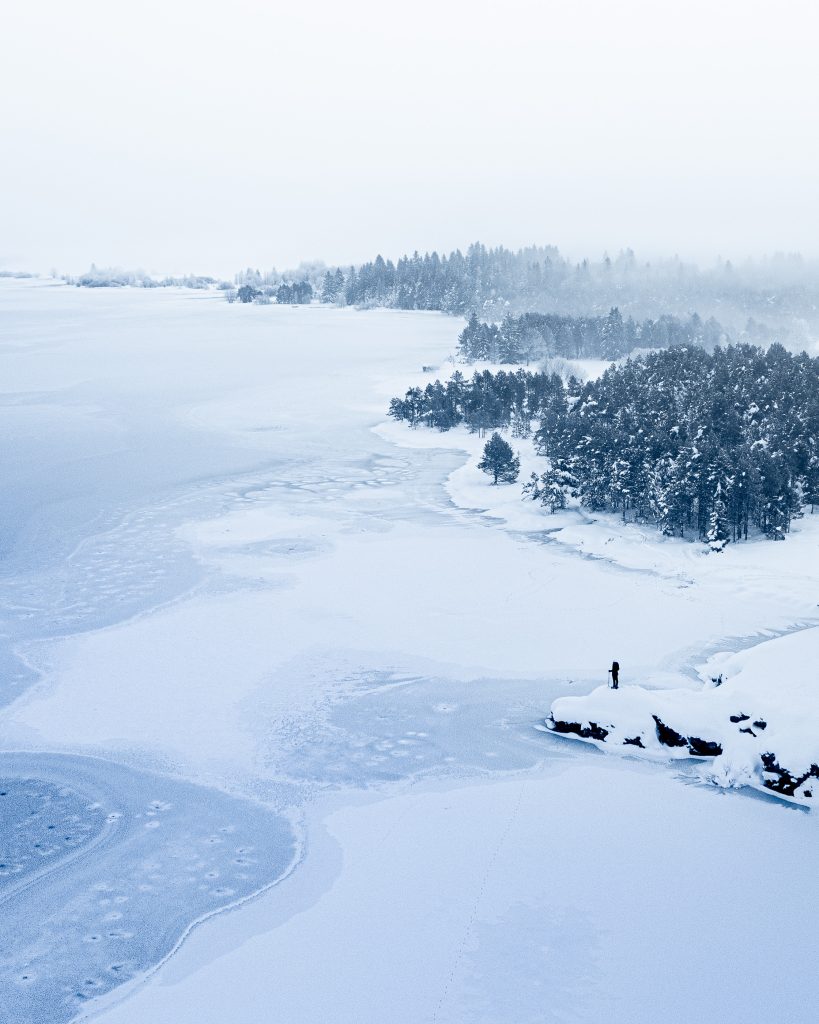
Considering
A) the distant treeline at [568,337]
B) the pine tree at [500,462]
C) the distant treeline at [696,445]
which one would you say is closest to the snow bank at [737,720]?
the distant treeline at [696,445]

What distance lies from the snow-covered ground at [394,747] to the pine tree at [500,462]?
118 cm

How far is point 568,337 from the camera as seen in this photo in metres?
135

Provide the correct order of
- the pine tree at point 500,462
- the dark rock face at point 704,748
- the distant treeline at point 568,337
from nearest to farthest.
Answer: the dark rock face at point 704,748 → the pine tree at point 500,462 → the distant treeline at point 568,337

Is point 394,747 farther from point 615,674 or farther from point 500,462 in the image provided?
point 500,462

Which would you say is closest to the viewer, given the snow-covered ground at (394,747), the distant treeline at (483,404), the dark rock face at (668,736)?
the snow-covered ground at (394,747)

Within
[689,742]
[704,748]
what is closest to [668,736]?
[689,742]

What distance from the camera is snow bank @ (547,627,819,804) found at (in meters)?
20.5

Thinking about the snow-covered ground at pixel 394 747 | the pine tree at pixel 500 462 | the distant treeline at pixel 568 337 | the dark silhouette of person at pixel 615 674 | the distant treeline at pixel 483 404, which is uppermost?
the distant treeline at pixel 568 337

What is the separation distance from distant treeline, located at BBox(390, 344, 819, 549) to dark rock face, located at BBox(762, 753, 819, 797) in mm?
21531

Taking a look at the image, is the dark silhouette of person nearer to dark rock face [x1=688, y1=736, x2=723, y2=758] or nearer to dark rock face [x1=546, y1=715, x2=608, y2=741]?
dark rock face [x1=546, y1=715, x2=608, y2=741]

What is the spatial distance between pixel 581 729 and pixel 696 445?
2763 centimetres

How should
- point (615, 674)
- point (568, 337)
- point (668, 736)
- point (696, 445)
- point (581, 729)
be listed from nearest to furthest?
point (668, 736)
point (581, 729)
point (615, 674)
point (696, 445)
point (568, 337)

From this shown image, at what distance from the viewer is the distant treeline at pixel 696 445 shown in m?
43.1

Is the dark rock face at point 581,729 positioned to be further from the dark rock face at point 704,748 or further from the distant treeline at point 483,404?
the distant treeline at point 483,404
